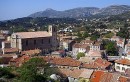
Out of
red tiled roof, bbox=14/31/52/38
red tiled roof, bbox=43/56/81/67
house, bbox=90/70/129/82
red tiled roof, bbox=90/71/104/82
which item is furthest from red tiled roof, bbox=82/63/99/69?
red tiled roof, bbox=14/31/52/38

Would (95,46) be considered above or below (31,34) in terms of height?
below

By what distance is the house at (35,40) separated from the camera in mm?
60531

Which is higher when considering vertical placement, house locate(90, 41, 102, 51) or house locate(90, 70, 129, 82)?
house locate(90, 70, 129, 82)

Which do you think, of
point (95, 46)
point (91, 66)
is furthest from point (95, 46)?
point (91, 66)

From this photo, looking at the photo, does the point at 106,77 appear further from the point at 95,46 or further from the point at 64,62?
the point at 95,46

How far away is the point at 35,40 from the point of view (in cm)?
6284

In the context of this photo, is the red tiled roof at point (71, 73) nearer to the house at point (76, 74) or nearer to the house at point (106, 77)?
the house at point (76, 74)

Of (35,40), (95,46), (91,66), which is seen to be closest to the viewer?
(91,66)

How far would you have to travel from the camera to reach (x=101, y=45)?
66.1 meters

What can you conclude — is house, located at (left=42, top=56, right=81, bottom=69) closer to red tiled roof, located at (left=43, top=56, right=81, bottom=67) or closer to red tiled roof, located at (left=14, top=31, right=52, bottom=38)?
red tiled roof, located at (left=43, top=56, right=81, bottom=67)

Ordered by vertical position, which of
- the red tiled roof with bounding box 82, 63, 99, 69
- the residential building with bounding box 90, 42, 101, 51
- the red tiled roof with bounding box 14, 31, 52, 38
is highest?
the red tiled roof with bounding box 14, 31, 52, 38

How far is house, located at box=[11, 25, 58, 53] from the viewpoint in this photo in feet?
199

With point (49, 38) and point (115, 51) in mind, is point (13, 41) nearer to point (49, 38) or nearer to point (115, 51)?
point (49, 38)

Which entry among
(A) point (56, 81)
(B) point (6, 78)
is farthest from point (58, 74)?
(B) point (6, 78)
